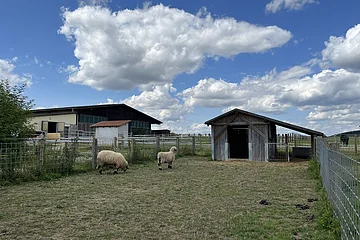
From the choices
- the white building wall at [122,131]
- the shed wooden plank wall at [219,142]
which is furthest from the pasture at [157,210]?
the white building wall at [122,131]

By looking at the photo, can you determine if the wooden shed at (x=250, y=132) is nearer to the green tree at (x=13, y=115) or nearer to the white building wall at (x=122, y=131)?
the green tree at (x=13, y=115)

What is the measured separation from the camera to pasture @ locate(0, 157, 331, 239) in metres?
4.54

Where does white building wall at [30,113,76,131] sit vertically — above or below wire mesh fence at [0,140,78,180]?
above

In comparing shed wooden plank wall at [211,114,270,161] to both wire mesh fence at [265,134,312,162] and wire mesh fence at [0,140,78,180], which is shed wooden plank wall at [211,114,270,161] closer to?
wire mesh fence at [265,134,312,162]

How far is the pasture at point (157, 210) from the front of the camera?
4539mm

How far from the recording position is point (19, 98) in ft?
32.9

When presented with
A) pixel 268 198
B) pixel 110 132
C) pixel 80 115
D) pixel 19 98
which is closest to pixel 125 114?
pixel 80 115

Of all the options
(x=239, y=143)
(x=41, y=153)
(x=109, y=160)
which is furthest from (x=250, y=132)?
(x=41, y=153)

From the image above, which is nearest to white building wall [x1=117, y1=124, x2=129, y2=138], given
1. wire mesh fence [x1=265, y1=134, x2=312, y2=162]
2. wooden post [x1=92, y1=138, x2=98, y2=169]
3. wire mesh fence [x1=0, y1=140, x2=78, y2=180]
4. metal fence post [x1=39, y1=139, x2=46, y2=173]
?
wire mesh fence [x1=265, y1=134, x2=312, y2=162]

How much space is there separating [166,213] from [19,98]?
7258 millimetres

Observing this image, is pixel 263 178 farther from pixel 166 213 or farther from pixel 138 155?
→ pixel 138 155

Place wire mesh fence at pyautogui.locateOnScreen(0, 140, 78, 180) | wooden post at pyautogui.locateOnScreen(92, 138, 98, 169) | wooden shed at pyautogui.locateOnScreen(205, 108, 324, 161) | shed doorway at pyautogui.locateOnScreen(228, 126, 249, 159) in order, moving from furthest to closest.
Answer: shed doorway at pyautogui.locateOnScreen(228, 126, 249, 159), wooden shed at pyautogui.locateOnScreen(205, 108, 324, 161), wooden post at pyautogui.locateOnScreen(92, 138, 98, 169), wire mesh fence at pyautogui.locateOnScreen(0, 140, 78, 180)

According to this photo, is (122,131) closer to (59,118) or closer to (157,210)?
(59,118)

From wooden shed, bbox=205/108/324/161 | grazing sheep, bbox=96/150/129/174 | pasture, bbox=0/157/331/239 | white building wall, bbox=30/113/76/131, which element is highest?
white building wall, bbox=30/113/76/131
